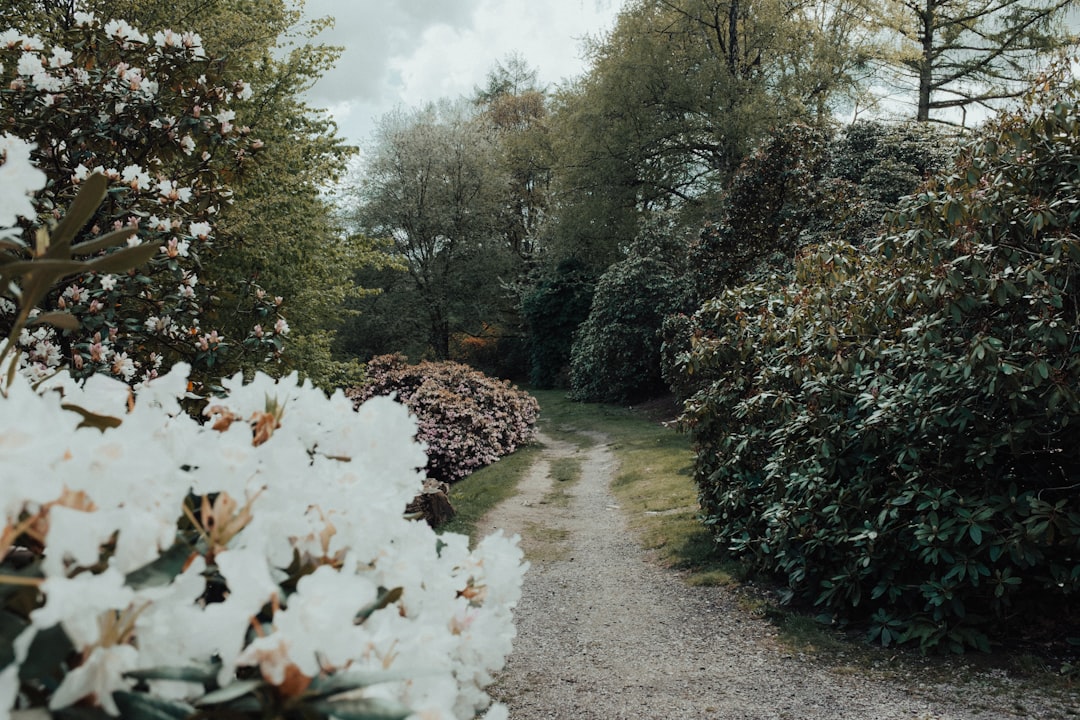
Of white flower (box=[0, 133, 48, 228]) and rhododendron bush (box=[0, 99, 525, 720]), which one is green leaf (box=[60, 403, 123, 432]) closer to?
rhododendron bush (box=[0, 99, 525, 720])

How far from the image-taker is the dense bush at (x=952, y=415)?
11.6 ft

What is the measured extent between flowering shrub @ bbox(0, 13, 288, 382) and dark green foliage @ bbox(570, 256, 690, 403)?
11.2 meters

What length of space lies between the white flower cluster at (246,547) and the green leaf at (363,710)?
25 millimetres

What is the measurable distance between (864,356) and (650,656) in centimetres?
216

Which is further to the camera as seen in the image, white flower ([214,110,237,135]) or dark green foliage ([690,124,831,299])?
dark green foliage ([690,124,831,299])

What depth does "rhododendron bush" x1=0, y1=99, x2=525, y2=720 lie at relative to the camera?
524 mm

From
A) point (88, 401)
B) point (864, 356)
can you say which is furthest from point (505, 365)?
point (88, 401)

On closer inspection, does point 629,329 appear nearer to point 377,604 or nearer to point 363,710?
point 377,604

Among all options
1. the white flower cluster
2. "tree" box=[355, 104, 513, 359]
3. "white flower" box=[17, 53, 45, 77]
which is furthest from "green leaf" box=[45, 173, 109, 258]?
"tree" box=[355, 104, 513, 359]

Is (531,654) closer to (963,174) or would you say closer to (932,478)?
(932,478)

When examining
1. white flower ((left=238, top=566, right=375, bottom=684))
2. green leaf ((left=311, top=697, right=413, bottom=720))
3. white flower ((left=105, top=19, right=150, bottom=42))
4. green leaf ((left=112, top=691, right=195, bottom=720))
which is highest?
white flower ((left=105, top=19, right=150, bottom=42))

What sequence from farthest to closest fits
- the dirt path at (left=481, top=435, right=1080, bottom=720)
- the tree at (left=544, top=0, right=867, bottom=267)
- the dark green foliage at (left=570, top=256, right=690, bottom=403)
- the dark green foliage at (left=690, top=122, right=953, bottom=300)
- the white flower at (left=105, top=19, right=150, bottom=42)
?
the tree at (left=544, top=0, right=867, bottom=267)
the dark green foliage at (left=570, top=256, right=690, bottom=403)
the dark green foliage at (left=690, top=122, right=953, bottom=300)
the white flower at (left=105, top=19, right=150, bottom=42)
the dirt path at (left=481, top=435, right=1080, bottom=720)

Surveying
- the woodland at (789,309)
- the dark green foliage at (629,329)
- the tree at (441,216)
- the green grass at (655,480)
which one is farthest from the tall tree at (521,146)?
the woodland at (789,309)

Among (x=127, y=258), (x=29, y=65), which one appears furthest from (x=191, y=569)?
(x=29, y=65)
